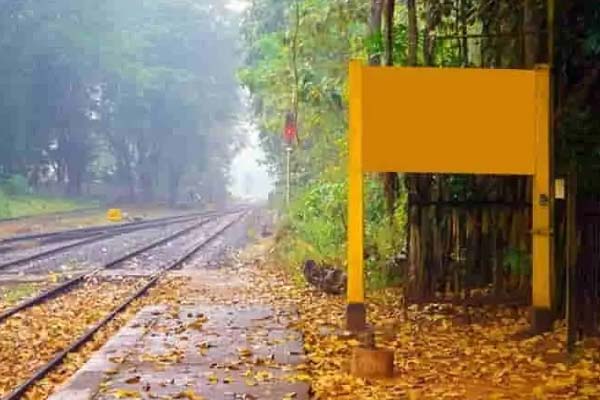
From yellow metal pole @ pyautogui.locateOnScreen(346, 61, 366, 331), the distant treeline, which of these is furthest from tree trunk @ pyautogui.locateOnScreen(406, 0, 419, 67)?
the distant treeline

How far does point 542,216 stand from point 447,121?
128cm

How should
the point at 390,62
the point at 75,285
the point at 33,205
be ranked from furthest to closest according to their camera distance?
the point at 33,205 → the point at 75,285 → the point at 390,62

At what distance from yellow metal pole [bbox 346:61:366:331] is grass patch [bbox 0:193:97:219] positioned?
3377 cm

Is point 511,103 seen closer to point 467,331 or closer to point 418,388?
point 467,331

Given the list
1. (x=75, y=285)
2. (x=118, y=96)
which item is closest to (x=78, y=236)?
(x=75, y=285)

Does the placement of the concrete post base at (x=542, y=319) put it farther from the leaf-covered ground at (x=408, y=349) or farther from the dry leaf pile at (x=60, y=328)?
the dry leaf pile at (x=60, y=328)

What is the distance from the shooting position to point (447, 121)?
9.34m

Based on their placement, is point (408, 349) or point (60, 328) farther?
point (60, 328)

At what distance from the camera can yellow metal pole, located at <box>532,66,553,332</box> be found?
9281 mm

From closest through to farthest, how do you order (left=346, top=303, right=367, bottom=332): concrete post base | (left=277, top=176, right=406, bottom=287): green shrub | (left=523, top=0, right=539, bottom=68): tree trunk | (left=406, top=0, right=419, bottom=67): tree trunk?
1. (left=346, top=303, right=367, bottom=332): concrete post base
2. (left=523, top=0, right=539, bottom=68): tree trunk
3. (left=406, top=0, right=419, bottom=67): tree trunk
4. (left=277, top=176, right=406, bottom=287): green shrub

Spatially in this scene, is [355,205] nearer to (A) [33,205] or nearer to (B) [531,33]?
(B) [531,33]

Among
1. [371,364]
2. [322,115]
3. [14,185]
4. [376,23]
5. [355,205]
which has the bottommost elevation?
[371,364]

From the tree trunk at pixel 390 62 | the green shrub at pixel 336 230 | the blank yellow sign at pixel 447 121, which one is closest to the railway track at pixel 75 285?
the green shrub at pixel 336 230

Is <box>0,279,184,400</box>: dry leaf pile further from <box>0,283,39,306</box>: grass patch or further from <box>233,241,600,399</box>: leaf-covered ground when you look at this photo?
<box>233,241,600,399</box>: leaf-covered ground
